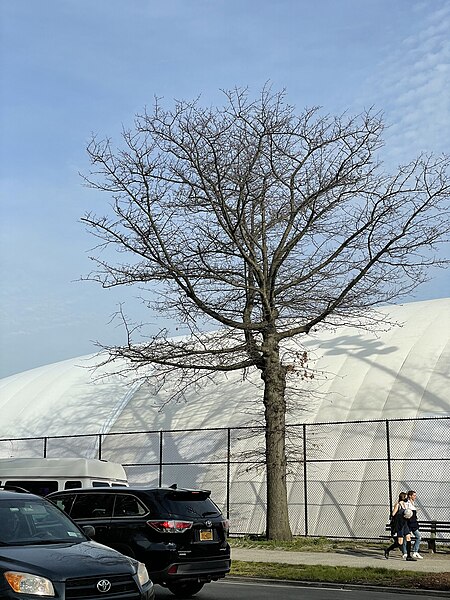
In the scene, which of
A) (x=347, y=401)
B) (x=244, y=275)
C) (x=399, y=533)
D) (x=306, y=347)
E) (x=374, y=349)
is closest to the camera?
(x=399, y=533)

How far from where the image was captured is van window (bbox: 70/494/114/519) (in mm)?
13193

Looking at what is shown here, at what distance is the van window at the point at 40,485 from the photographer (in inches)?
894

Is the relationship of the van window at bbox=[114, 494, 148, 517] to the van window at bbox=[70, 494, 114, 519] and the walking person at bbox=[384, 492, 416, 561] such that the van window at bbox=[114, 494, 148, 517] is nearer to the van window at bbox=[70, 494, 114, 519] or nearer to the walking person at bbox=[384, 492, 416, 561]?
the van window at bbox=[70, 494, 114, 519]

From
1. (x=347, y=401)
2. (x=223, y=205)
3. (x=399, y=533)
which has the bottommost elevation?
(x=399, y=533)

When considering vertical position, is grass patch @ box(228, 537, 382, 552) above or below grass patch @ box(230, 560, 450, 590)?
above

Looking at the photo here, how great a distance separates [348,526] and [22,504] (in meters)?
15.7

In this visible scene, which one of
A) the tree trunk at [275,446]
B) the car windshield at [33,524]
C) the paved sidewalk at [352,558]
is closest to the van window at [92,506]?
the car windshield at [33,524]

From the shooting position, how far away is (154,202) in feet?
76.6

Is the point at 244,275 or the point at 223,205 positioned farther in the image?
the point at 244,275

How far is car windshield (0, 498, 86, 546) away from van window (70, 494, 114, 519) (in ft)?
9.98

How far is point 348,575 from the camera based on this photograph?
15.7 meters

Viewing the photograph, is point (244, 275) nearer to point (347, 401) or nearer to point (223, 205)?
point (223, 205)

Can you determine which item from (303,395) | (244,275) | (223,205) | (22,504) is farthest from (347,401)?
(22,504)

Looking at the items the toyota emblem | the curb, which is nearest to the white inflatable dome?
the curb
